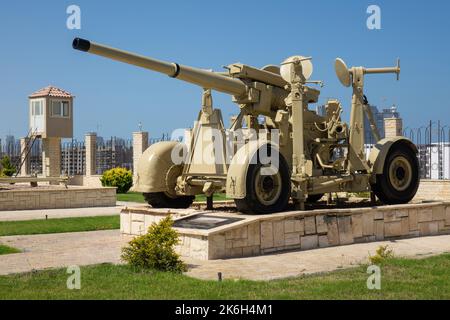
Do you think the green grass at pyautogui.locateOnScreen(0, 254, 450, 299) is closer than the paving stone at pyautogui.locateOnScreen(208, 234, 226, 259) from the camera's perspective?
Yes

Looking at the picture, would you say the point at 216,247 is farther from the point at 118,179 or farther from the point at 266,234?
the point at 118,179

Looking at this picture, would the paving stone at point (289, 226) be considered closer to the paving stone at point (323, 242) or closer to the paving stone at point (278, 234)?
the paving stone at point (278, 234)

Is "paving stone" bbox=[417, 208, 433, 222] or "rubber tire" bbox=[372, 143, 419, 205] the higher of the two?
"rubber tire" bbox=[372, 143, 419, 205]

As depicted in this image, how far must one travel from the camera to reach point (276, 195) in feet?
38.6

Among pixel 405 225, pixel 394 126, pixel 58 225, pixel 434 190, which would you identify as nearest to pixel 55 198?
pixel 58 225

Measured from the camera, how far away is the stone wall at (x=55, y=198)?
845 inches

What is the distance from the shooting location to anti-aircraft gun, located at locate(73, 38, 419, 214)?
38.0ft

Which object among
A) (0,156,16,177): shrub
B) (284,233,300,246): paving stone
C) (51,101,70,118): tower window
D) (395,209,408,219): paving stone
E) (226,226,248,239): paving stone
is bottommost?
(284,233,300,246): paving stone

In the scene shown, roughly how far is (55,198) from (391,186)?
12.4 meters

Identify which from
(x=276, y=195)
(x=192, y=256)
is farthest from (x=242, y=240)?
(x=276, y=195)

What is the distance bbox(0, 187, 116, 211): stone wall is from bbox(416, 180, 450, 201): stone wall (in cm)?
1019

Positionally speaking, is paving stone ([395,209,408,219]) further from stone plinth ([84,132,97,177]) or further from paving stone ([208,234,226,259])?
stone plinth ([84,132,97,177])

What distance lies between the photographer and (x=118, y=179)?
2933 centimetres

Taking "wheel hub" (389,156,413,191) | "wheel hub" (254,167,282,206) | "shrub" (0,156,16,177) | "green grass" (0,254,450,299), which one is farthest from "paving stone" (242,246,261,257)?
"shrub" (0,156,16,177)
